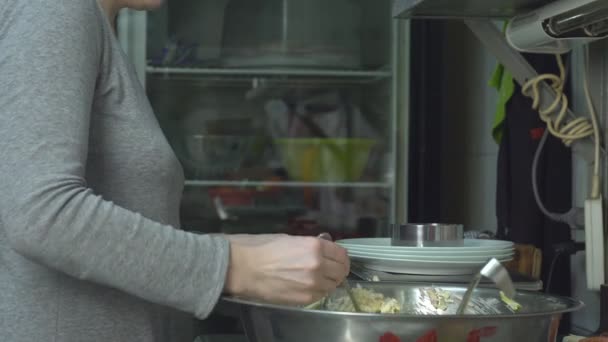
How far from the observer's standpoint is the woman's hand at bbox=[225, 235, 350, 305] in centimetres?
77

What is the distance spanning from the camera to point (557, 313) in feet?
2.91

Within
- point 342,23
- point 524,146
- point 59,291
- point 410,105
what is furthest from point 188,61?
point 59,291

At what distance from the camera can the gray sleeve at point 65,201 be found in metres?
0.73

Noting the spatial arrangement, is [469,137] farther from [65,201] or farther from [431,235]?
[65,201]

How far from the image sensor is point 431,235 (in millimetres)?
1255

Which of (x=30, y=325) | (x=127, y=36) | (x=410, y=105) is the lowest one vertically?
(x=30, y=325)

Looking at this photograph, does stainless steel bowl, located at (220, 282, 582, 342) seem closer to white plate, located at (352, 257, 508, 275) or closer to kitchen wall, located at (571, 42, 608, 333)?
white plate, located at (352, 257, 508, 275)

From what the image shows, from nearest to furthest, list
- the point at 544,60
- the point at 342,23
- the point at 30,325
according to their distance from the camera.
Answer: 1. the point at 30,325
2. the point at 544,60
3. the point at 342,23

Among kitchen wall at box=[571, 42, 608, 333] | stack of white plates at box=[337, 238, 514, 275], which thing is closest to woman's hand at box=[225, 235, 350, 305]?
stack of white plates at box=[337, 238, 514, 275]

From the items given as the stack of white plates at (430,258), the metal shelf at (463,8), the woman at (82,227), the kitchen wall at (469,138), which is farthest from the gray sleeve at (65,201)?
the kitchen wall at (469,138)

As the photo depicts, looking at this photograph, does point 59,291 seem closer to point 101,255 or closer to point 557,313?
point 101,255

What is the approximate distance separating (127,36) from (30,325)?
1.88 metres

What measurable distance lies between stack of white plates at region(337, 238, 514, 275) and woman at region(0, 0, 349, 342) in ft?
1.20

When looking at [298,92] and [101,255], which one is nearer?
[101,255]
